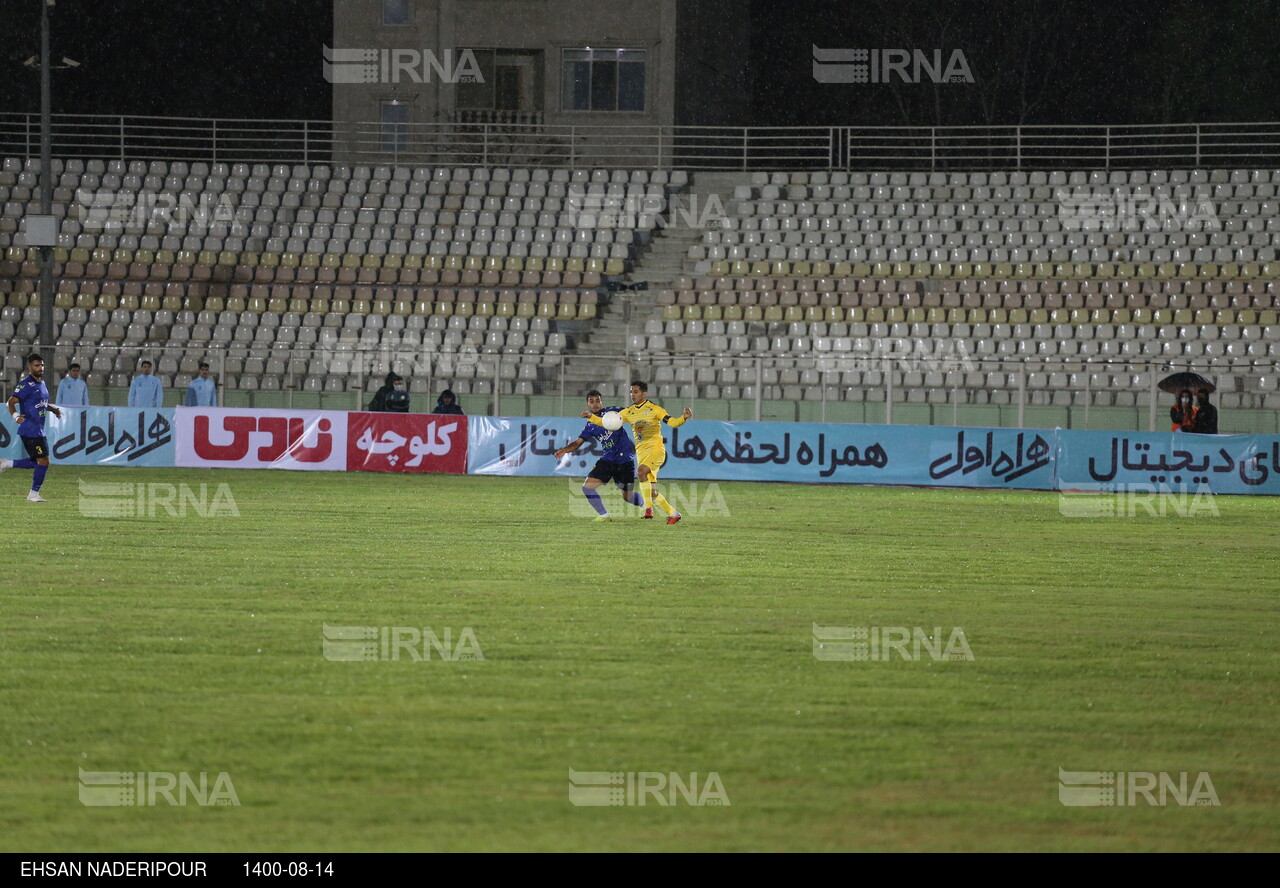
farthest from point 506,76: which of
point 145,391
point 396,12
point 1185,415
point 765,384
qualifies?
point 1185,415

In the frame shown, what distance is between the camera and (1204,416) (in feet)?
82.2

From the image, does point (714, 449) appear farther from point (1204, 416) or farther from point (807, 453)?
point (1204, 416)

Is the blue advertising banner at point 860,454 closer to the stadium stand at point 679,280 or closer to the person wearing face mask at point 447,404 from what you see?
the stadium stand at point 679,280

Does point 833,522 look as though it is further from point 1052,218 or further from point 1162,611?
point 1052,218

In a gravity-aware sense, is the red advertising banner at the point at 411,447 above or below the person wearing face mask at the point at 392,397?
below

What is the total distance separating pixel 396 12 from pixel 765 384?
1860 centimetres

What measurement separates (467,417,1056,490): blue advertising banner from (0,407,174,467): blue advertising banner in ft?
17.2

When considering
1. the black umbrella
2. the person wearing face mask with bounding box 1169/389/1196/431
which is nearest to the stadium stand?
the black umbrella

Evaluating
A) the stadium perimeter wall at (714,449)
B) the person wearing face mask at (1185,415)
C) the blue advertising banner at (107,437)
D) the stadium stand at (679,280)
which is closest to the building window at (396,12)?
the stadium stand at (679,280)

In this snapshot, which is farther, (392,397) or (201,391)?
(392,397)

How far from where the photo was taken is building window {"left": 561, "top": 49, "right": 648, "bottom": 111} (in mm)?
40688

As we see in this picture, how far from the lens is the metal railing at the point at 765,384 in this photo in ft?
90.1

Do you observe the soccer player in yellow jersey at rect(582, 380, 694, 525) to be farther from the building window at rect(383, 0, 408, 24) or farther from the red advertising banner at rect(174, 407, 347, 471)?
the building window at rect(383, 0, 408, 24)

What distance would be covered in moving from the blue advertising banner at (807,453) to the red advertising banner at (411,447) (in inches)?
10.2
